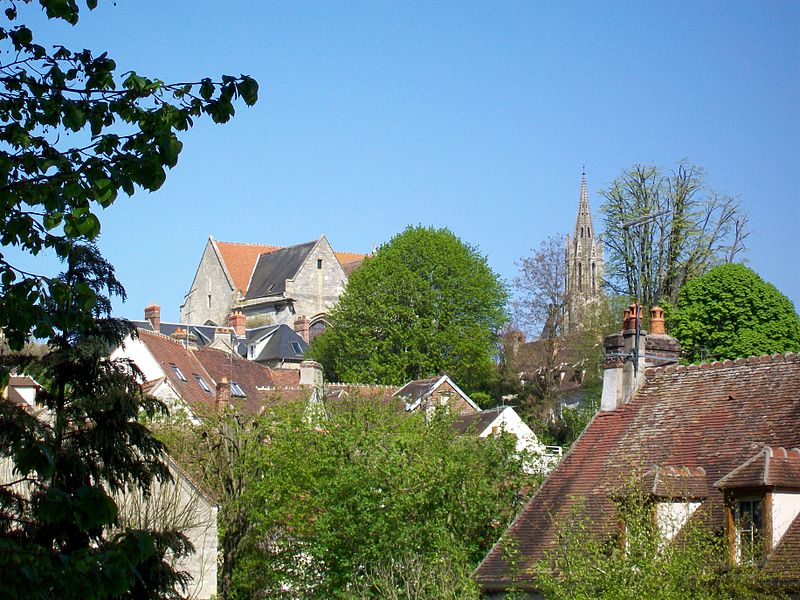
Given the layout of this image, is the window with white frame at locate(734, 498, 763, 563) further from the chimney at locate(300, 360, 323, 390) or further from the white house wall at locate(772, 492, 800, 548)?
the chimney at locate(300, 360, 323, 390)

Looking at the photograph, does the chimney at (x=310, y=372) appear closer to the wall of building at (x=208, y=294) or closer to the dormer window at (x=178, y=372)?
the dormer window at (x=178, y=372)

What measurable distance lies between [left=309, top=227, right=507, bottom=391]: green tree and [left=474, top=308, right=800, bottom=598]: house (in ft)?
146

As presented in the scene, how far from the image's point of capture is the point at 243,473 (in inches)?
1271

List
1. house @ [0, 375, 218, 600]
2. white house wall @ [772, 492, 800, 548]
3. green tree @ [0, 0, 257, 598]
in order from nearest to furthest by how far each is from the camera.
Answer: green tree @ [0, 0, 257, 598] → white house wall @ [772, 492, 800, 548] → house @ [0, 375, 218, 600]

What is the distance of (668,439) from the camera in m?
20.8

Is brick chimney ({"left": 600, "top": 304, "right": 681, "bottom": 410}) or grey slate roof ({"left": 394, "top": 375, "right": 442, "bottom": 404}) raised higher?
grey slate roof ({"left": 394, "top": 375, "right": 442, "bottom": 404})

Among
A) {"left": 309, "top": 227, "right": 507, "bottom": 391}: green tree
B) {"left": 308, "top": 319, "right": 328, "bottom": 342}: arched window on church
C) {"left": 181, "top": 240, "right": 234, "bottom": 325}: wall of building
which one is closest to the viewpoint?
{"left": 309, "top": 227, "right": 507, "bottom": 391}: green tree

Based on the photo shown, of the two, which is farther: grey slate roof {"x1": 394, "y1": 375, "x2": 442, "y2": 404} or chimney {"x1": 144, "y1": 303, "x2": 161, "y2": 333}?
chimney {"x1": 144, "y1": 303, "x2": 161, "y2": 333}

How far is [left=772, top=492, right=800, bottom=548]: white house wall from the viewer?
56.7 feet

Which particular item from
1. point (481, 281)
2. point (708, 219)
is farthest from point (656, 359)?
point (481, 281)

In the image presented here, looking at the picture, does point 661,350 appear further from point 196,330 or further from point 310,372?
point 196,330

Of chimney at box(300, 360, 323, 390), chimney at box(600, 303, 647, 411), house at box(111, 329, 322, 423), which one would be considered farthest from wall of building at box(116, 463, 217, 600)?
chimney at box(300, 360, 323, 390)

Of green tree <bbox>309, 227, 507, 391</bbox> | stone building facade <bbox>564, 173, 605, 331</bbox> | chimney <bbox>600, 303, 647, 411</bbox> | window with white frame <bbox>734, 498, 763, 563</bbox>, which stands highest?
stone building facade <bbox>564, 173, 605, 331</bbox>

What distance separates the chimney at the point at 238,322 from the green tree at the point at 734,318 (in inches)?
1718
